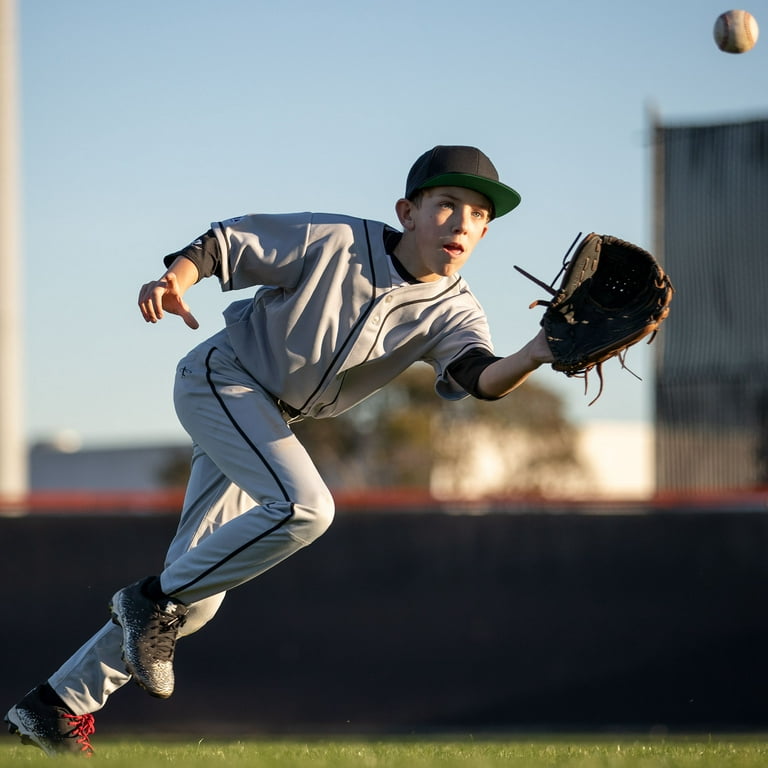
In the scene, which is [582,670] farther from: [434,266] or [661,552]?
[434,266]

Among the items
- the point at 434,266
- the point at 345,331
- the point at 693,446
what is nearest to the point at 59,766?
the point at 345,331

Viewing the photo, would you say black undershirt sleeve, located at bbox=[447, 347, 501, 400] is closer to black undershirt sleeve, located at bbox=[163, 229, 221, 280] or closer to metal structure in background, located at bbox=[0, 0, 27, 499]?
black undershirt sleeve, located at bbox=[163, 229, 221, 280]

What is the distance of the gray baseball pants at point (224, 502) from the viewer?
472 cm

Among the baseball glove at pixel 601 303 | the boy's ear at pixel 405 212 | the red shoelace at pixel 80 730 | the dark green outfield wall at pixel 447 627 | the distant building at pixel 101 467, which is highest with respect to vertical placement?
the boy's ear at pixel 405 212

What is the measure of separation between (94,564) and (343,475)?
39941mm

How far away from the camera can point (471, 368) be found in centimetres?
492

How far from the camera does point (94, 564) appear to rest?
427 inches

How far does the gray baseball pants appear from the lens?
15.5ft

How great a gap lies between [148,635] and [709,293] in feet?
55.7

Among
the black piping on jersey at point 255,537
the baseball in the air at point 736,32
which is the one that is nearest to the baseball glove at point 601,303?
the black piping on jersey at point 255,537

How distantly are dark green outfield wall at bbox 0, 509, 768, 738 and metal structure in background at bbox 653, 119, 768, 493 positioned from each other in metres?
9.33

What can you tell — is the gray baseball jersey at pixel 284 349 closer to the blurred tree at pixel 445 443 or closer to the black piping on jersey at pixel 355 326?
the black piping on jersey at pixel 355 326

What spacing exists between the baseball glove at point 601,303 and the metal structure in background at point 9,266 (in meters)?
13.7

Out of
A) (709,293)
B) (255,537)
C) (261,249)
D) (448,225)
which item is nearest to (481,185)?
(448,225)
